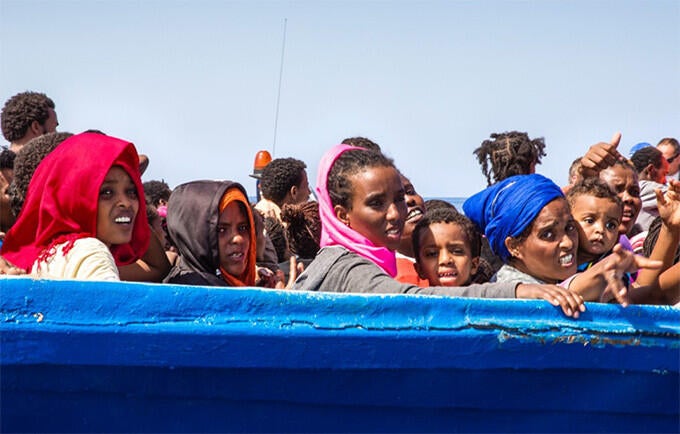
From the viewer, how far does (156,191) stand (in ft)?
22.8

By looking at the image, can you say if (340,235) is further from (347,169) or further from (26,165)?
(26,165)

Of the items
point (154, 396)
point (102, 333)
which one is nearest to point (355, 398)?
point (154, 396)

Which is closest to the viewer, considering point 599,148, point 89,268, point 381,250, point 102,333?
point 102,333

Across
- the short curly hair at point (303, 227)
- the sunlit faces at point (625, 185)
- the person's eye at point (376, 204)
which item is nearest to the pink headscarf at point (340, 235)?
the person's eye at point (376, 204)

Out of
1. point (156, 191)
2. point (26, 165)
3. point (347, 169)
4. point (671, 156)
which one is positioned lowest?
point (156, 191)

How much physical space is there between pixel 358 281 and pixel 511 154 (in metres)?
2.22

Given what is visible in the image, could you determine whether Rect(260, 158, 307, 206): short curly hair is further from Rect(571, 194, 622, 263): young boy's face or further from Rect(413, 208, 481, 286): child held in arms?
Rect(571, 194, 622, 263): young boy's face

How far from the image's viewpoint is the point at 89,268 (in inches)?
110

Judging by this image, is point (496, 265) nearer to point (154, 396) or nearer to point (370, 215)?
point (370, 215)

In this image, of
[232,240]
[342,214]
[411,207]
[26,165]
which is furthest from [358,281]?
[411,207]

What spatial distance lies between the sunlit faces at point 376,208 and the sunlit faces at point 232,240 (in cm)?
52

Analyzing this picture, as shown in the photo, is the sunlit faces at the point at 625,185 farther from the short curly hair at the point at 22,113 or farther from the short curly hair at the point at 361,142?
the short curly hair at the point at 22,113

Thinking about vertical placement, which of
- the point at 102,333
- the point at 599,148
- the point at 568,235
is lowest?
the point at 102,333

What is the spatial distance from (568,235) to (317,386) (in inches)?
47.8
